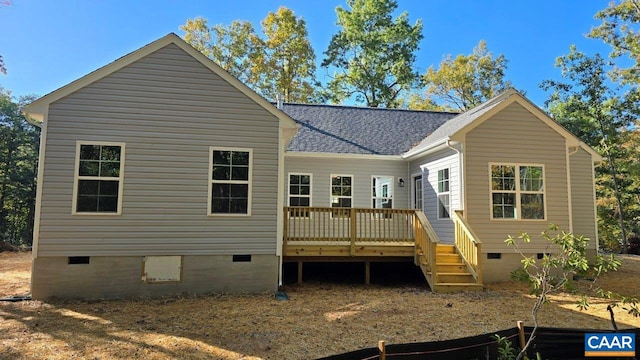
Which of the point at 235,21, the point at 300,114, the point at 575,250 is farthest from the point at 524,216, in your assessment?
the point at 235,21

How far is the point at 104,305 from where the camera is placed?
22.9ft

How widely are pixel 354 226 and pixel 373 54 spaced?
74.4ft

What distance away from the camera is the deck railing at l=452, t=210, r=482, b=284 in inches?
326

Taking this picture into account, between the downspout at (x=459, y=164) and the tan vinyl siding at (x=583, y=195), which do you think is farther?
the tan vinyl siding at (x=583, y=195)

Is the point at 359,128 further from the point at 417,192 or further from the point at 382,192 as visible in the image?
the point at 417,192

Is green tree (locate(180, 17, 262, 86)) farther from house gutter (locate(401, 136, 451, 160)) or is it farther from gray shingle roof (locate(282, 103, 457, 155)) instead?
house gutter (locate(401, 136, 451, 160))

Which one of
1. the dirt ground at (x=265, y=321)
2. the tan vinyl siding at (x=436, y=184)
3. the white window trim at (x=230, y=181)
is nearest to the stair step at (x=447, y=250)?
the tan vinyl siding at (x=436, y=184)

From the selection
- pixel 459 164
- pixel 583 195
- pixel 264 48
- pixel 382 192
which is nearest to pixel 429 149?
pixel 459 164

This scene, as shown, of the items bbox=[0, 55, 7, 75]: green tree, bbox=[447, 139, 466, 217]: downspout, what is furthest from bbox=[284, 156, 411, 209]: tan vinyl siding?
bbox=[0, 55, 7, 75]: green tree

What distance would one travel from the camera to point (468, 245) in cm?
866

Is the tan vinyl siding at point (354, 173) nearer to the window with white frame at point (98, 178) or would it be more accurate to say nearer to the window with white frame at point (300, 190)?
the window with white frame at point (300, 190)

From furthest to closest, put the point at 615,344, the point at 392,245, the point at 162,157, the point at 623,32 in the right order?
the point at 623,32
the point at 392,245
the point at 162,157
the point at 615,344

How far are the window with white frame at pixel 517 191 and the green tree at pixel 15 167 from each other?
23128mm

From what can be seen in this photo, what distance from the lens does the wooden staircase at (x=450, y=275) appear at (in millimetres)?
8203
